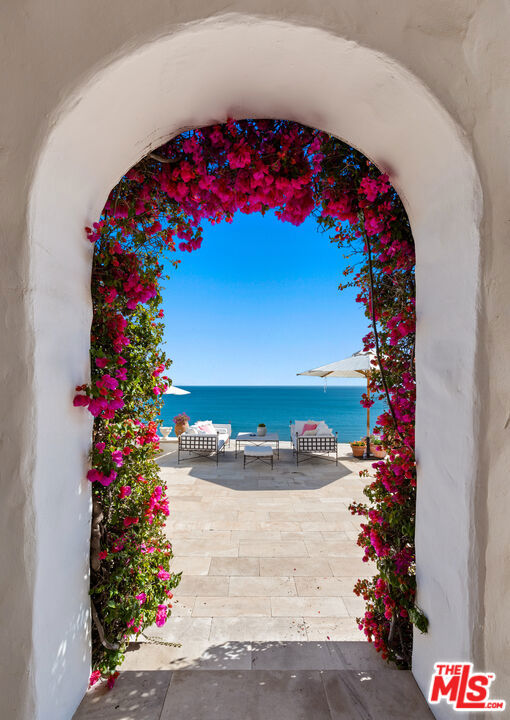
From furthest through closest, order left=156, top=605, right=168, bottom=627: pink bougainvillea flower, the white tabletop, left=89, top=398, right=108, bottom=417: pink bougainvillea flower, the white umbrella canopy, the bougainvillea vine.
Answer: the white tabletop < the white umbrella canopy < left=156, top=605, right=168, bottom=627: pink bougainvillea flower < the bougainvillea vine < left=89, top=398, right=108, bottom=417: pink bougainvillea flower

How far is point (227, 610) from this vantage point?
292 centimetres

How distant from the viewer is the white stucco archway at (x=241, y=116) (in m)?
1.44

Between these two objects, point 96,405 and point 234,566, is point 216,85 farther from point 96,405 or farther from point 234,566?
point 234,566

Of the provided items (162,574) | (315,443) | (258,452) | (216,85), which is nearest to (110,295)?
(216,85)

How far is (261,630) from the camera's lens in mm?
2658

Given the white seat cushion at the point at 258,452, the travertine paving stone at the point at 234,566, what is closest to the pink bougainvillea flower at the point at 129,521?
the travertine paving stone at the point at 234,566

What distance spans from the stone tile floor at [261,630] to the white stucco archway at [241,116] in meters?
0.32

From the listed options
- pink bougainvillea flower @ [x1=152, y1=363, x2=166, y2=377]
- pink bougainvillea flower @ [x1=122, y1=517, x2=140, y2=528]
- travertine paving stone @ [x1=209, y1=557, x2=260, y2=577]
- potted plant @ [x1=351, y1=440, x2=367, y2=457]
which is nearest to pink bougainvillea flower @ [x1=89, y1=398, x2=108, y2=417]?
pink bougainvillea flower @ [x1=152, y1=363, x2=166, y2=377]

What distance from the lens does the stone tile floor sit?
1.81 metres

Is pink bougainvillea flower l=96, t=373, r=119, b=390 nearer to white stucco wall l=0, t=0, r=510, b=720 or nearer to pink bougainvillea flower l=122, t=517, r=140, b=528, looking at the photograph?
white stucco wall l=0, t=0, r=510, b=720

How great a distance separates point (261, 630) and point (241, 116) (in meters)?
3.51

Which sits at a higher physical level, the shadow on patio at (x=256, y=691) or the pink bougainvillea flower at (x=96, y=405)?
the pink bougainvillea flower at (x=96, y=405)

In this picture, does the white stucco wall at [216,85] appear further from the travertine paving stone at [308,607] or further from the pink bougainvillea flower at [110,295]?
the travertine paving stone at [308,607]

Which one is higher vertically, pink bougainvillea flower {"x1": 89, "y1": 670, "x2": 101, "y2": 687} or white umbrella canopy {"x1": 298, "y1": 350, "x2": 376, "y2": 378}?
white umbrella canopy {"x1": 298, "y1": 350, "x2": 376, "y2": 378}
